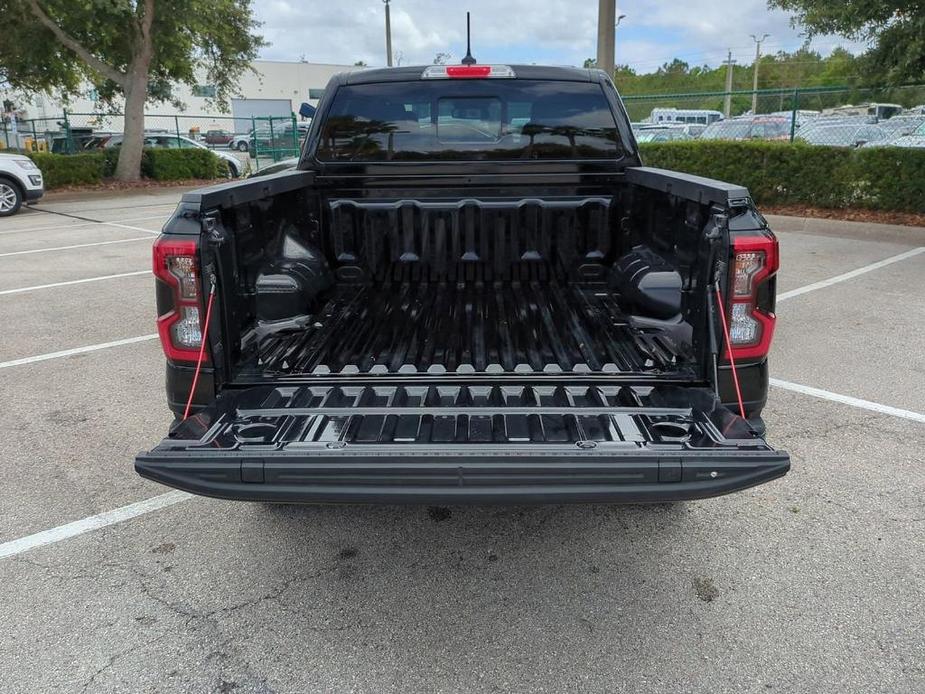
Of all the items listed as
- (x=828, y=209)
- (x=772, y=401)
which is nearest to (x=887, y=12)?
(x=828, y=209)

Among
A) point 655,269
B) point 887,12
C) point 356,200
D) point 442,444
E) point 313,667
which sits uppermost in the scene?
point 887,12

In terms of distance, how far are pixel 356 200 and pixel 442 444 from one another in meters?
2.39

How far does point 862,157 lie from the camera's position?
42.0 feet

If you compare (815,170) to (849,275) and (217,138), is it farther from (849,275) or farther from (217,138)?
(217,138)

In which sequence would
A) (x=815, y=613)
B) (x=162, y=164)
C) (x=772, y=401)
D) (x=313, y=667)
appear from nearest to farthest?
(x=313, y=667) < (x=815, y=613) < (x=772, y=401) < (x=162, y=164)

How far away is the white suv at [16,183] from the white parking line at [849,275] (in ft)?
48.8

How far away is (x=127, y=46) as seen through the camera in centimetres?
2023

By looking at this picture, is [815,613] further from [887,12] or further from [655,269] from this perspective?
[887,12]

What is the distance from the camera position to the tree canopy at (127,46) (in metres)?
18.5

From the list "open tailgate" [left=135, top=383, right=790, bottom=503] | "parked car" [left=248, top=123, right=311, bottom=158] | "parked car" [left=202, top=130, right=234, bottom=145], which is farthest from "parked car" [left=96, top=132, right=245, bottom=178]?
"open tailgate" [left=135, top=383, right=790, bottom=503]

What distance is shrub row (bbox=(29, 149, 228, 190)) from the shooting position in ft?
66.1

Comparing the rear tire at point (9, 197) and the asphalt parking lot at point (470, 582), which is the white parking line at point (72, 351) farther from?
the rear tire at point (9, 197)

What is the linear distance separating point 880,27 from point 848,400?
9030mm

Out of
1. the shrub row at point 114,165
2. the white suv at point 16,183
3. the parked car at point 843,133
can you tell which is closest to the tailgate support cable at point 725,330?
the white suv at point 16,183
